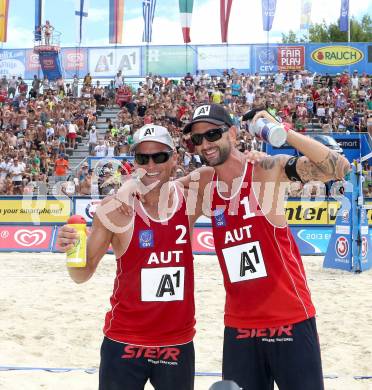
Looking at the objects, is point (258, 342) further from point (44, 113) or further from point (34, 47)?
point (34, 47)

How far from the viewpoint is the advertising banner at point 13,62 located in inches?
1110

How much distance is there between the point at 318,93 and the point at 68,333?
19.9m

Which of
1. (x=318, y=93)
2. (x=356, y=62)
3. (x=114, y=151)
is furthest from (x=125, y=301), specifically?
(x=356, y=62)

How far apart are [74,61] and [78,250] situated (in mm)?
26294

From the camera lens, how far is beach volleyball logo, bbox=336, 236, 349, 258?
10820mm

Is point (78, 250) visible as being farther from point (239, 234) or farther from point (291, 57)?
point (291, 57)

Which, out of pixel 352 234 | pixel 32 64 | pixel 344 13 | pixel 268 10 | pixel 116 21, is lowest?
pixel 352 234

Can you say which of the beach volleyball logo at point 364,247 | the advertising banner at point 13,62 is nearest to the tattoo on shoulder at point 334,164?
the beach volleyball logo at point 364,247

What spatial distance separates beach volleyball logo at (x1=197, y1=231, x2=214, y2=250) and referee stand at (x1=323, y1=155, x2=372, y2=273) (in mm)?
2898

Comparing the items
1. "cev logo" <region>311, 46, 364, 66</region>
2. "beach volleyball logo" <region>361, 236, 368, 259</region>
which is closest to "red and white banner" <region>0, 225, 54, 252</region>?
"beach volleyball logo" <region>361, 236, 368, 259</region>

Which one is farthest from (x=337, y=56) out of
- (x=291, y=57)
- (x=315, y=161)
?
(x=315, y=161)

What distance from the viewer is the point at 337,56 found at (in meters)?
26.3

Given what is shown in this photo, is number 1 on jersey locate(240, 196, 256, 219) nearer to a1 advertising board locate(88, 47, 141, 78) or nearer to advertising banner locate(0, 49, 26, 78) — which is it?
a1 advertising board locate(88, 47, 141, 78)

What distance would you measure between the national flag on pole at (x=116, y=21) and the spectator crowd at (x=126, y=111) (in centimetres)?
400
